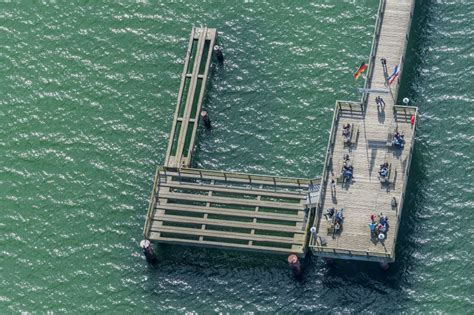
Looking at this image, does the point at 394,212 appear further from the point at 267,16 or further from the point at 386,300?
the point at 267,16

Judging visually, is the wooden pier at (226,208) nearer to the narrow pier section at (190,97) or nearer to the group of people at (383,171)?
the narrow pier section at (190,97)

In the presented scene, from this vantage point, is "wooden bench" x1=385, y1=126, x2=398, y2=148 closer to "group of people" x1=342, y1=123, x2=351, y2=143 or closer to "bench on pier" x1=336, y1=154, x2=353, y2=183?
"group of people" x1=342, y1=123, x2=351, y2=143

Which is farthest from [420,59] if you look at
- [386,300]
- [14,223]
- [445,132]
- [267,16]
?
[14,223]

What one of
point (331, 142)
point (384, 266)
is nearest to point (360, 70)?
point (331, 142)

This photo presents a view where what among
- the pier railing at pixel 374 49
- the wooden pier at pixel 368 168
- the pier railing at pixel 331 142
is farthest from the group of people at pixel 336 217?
the pier railing at pixel 374 49

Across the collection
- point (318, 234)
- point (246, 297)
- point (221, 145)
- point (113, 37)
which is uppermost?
point (113, 37)

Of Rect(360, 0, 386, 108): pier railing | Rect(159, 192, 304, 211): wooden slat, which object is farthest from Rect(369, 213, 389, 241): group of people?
Rect(360, 0, 386, 108): pier railing
